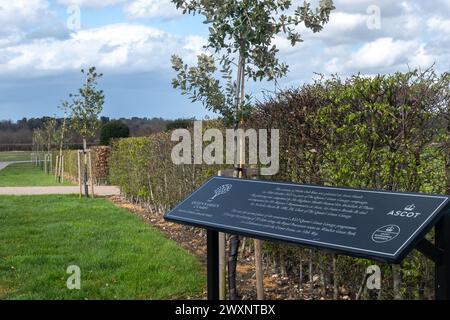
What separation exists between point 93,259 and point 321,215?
4637mm

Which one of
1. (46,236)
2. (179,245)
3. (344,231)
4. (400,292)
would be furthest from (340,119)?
(46,236)

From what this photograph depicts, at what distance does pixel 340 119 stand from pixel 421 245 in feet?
7.03

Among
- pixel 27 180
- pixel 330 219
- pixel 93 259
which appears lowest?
pixel 27 180

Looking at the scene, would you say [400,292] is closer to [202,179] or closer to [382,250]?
[382,250]

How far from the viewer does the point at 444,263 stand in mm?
3455

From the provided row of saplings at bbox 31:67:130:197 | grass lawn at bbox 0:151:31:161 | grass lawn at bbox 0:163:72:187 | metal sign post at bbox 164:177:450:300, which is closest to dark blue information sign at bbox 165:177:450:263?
metal sign post at bbox 164:177:450:300

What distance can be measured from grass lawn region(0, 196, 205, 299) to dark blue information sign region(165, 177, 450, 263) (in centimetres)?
193

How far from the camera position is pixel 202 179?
9.59 meters

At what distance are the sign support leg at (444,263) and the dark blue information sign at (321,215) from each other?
0.10 m

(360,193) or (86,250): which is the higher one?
(360,193)

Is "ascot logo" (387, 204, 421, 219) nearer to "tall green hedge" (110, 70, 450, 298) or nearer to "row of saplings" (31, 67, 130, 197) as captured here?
"tall green hedge" (110, 70, 450, 298)

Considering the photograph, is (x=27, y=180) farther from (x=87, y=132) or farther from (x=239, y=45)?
(x=239, y=45)

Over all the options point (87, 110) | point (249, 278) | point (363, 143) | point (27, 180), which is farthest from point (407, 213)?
point (27, 180)

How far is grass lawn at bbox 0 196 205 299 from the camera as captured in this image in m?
6.32
